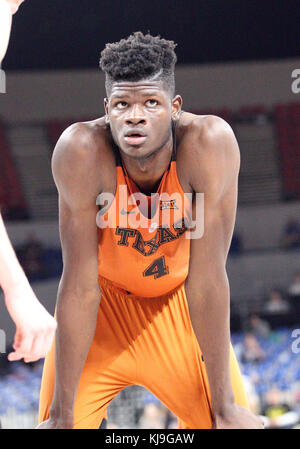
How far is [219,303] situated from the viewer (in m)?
2.43

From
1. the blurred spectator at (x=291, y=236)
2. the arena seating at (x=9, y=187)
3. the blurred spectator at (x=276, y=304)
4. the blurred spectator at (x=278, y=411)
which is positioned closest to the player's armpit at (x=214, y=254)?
the blurred spectator at (x=278, y=411)

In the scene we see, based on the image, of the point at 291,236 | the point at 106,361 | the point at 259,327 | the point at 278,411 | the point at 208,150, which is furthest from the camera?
the point at 291,236

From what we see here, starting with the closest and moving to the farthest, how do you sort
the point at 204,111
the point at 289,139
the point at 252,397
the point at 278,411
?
the point at 278,411, the point at 252,397, the point at 204,111, the point at 289,139

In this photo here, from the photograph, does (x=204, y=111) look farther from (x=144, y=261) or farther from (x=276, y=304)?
(x=144, y=261)

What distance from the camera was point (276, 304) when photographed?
624cm

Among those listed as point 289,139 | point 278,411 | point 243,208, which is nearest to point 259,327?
point 278,411

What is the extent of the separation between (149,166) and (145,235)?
0.26m

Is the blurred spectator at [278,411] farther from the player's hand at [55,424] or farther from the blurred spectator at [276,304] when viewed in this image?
the player's hand at [55,424]

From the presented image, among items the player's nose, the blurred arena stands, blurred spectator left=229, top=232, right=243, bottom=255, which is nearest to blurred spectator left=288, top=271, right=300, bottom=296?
the blurred arena stands

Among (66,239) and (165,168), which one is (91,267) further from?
(165,168)

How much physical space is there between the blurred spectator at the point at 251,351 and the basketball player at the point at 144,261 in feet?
10.4

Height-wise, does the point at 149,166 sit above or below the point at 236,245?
above

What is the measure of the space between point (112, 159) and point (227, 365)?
2.90 ft
